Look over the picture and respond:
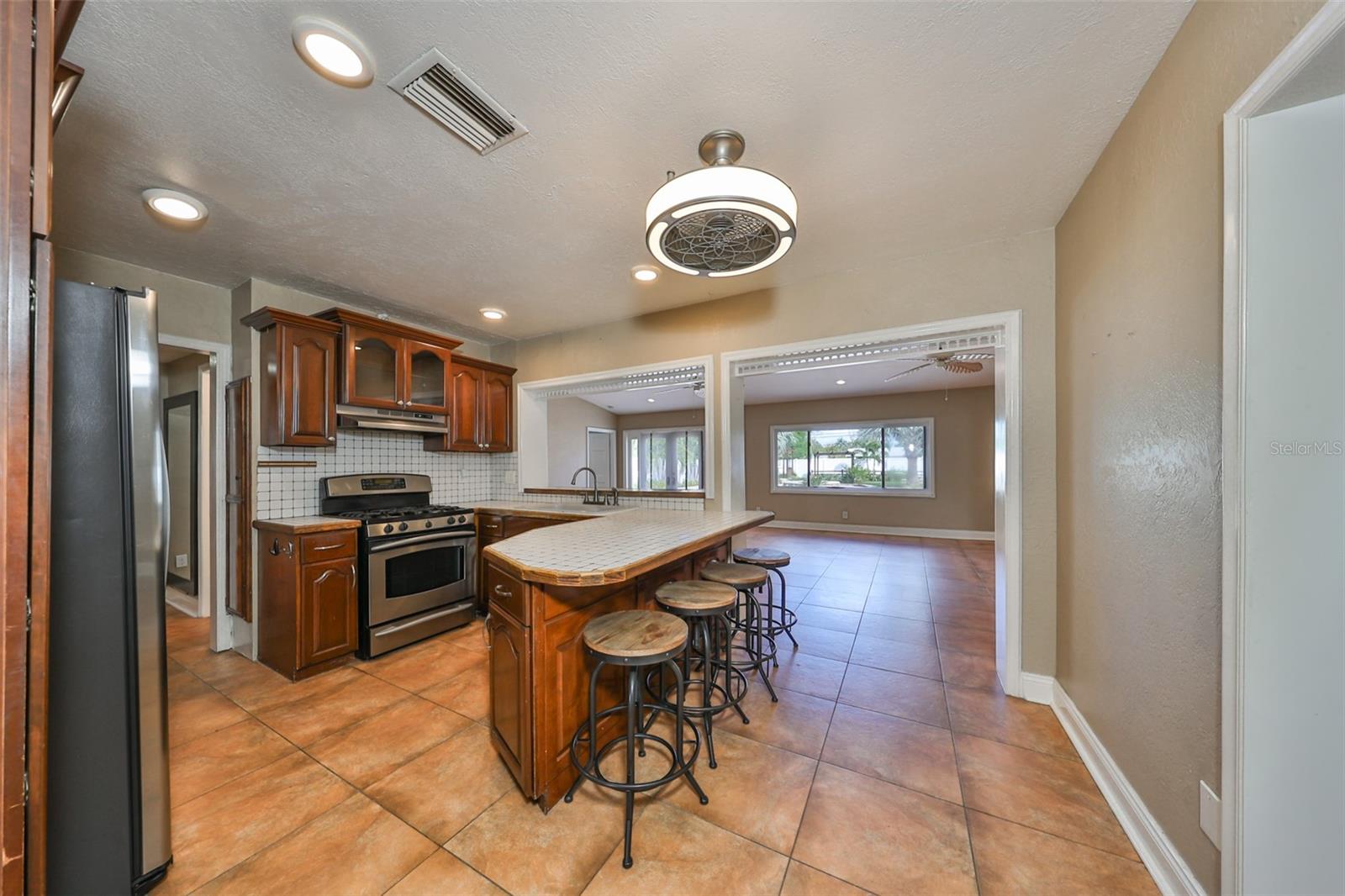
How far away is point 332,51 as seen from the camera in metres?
1.30

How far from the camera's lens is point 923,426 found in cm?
741

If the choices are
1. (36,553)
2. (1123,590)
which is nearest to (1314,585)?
(1123,590)

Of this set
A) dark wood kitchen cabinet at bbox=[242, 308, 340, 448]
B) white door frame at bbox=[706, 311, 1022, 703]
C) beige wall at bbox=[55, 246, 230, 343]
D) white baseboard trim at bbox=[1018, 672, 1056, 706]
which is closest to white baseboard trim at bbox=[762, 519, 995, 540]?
white door frame at bbox=[706, 311, 1022, 703]

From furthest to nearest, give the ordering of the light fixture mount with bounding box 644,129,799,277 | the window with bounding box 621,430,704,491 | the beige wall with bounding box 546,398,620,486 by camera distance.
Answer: the window with bounding box 621,430,704,491 → the beige wall with bounding box 546,398,620,486 → the light fixture mount with bounding box 644,129,799,277

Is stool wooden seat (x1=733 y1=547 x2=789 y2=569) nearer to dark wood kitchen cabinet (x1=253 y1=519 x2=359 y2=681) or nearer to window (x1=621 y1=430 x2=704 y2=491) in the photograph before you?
dark wood kitchen cabinet (x1=253 y1=519 x2=359 y2=681)

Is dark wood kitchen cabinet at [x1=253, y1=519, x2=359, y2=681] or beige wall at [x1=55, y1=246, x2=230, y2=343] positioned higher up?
beige wall at [x1=55, y1=246, x2=230, y2=343]

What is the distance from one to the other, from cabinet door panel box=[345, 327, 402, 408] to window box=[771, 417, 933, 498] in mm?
6497

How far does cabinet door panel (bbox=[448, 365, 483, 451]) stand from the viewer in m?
3.75

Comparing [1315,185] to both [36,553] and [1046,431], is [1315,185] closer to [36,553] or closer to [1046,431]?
[1046,431]

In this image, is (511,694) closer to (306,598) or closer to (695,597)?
(695,597)

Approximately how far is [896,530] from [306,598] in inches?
298

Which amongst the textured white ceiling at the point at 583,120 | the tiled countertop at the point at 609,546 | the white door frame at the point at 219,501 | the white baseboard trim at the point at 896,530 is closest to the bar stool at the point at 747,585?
the tiled countertop at the point at 609,546

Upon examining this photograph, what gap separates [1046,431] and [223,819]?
3.81 meters

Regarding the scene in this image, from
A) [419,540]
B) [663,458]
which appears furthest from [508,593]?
[663,458]
